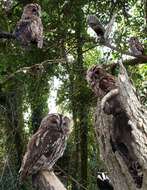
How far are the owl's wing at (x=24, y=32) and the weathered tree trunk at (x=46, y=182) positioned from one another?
2.14m

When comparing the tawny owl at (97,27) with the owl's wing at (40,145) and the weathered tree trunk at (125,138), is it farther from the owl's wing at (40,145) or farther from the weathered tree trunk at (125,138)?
the weathered tree trunk at (125,138)

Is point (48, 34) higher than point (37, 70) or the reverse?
higher

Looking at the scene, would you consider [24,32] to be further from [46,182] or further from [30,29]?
[46,182]

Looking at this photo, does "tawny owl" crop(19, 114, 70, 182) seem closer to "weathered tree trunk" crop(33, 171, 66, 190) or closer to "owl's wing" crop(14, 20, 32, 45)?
"weathered tree trunk" crop(33, 171, 66, 190)

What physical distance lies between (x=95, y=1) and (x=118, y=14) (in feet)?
1.52

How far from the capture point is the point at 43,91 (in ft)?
24.7

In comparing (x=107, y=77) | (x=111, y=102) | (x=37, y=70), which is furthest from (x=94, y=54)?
(x=111, y=102)

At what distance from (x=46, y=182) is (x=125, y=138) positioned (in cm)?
73

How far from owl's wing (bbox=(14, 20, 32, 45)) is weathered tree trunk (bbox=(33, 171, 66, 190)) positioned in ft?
7.03

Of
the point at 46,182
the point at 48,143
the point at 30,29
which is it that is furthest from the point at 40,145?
the point at 30,29

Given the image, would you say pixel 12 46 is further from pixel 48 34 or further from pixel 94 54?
pixel 94 54

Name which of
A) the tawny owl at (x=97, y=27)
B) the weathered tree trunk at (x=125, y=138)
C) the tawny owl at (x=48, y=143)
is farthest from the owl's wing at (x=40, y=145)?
the tawny owl at (x=97, y=27)

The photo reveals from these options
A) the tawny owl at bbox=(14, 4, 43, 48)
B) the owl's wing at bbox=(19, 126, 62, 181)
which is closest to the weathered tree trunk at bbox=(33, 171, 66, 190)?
the owl's wing at bbox=(19, 126, 62, 181)

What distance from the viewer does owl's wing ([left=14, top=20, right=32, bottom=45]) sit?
5464 millimetres
